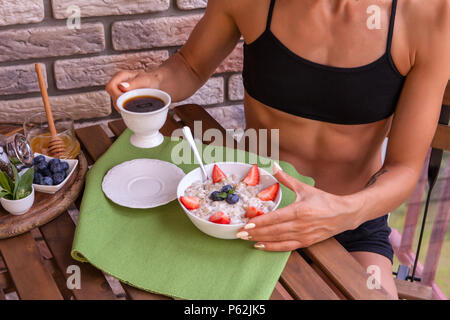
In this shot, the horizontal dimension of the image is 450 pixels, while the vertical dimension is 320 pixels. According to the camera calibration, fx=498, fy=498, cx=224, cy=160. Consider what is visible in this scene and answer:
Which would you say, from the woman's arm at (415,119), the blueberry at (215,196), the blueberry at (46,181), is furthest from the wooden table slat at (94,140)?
the woman's arm at (415,119)

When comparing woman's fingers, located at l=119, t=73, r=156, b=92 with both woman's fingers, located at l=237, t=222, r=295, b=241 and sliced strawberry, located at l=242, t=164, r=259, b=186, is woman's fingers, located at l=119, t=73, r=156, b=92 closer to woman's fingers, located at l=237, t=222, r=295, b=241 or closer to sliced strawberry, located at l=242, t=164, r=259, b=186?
sliced strawberry, located at l=242, t=164, r=259, b=186

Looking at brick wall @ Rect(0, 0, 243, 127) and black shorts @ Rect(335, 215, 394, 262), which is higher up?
brick wall @ Rect(0, 0, 243, 127)

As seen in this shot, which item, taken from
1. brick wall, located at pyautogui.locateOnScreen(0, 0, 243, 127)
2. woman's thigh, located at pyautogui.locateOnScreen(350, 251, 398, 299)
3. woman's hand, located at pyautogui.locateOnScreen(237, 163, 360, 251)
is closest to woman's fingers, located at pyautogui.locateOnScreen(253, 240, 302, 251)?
woman's hand, located at pyautogui.locateOnScreen(237, 163, 360, 251)

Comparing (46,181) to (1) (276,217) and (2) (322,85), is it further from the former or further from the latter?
(2) (322,85)

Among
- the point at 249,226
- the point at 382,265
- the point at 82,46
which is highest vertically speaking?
the point at 82,46

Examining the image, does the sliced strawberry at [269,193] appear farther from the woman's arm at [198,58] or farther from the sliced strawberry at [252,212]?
the woman's arm at [198,58]

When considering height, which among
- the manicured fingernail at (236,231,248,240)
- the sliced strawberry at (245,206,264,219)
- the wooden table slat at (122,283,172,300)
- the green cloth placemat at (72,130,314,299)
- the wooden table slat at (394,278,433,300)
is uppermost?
the sliced strawberry at (245,206,264,219)

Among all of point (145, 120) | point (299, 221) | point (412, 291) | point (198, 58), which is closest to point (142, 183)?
point (145, 120)

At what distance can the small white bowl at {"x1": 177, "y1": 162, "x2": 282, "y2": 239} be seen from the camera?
918 mm

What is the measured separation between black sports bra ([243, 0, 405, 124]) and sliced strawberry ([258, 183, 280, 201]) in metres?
0.34

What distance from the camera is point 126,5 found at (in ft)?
4.82

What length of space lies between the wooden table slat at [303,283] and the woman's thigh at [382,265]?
322 mm

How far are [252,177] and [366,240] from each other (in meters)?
0.45

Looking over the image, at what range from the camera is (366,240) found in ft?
4.25
